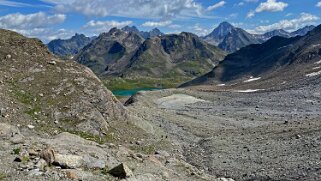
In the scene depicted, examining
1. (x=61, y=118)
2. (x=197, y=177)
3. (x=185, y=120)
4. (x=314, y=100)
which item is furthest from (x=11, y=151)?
(x=314, y=100)

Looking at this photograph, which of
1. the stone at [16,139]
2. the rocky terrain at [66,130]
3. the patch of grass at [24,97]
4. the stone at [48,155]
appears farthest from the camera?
the patch of grass at [24,97]

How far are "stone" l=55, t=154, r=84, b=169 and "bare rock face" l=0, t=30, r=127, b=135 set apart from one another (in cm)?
1668

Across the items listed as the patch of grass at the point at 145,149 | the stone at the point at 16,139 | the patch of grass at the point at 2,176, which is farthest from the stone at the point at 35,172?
the patch of grass at the point at 145,149

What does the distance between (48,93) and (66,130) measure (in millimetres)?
6506

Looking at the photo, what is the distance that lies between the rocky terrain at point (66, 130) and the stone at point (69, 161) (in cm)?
6

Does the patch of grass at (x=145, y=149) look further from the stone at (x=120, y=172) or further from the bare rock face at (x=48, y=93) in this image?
the stone at (x=120, y=172)

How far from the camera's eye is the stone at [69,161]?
83.3ft

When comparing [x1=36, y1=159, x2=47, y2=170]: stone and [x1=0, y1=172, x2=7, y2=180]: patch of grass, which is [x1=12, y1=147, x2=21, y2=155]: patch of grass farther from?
[x1=0, y1=172, x2=7, y2=180]: patch of grass

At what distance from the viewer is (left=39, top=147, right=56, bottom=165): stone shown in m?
25.3

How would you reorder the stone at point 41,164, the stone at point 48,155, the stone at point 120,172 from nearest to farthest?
the stone at point 41,164 < the stone at point 48,155 < the stone at point 120,172

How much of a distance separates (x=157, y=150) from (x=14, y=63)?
21063mm

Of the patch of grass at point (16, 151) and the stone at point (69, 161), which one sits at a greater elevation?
the patch of grass at point (16, 151)

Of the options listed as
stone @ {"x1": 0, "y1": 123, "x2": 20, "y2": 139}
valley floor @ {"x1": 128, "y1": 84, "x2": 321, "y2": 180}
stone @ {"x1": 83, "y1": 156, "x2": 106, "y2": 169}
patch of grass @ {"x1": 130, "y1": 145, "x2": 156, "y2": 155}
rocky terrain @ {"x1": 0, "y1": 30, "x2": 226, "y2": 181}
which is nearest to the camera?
rocky terrain @ {"x1": 0, "y1": 30, "x2": 226, "y2": 181}

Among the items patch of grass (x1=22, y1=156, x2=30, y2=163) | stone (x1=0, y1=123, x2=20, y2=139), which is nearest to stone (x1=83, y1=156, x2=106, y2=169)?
patch of grass (x1=22, y1=156, x2=30, y2=163)
